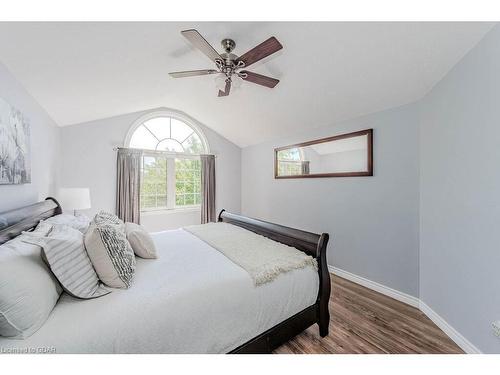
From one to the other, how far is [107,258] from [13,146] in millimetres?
1495

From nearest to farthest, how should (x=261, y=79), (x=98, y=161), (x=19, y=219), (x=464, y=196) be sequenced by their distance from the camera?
1. (x=19, y=219)
2. (x=464, y=196)
3. (x=261, y=79)
4. (x=98, y=161)

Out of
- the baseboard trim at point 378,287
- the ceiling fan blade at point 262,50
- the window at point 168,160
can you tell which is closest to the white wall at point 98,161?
the window at point 168,160

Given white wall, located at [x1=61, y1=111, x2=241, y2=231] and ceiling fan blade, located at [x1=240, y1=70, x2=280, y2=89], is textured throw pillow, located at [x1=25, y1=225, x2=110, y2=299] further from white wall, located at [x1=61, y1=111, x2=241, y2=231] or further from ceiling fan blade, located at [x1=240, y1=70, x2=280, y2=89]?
white wall, located at [x1=61, y1=111, x2=241, y2=231]

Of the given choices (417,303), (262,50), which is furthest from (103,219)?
(417,303)

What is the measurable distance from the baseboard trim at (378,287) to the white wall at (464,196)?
15cm

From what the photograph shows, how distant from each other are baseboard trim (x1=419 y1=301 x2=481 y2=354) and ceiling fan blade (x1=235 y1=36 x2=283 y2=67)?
2601 millimetres

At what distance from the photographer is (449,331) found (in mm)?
1706

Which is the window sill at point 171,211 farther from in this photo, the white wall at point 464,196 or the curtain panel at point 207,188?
the white wall at point 464,196

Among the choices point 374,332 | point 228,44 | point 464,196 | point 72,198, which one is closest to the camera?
point 464,196

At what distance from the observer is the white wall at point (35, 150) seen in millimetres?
1738

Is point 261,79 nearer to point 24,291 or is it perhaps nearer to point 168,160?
point 24,291

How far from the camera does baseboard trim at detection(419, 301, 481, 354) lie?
1519 mm
